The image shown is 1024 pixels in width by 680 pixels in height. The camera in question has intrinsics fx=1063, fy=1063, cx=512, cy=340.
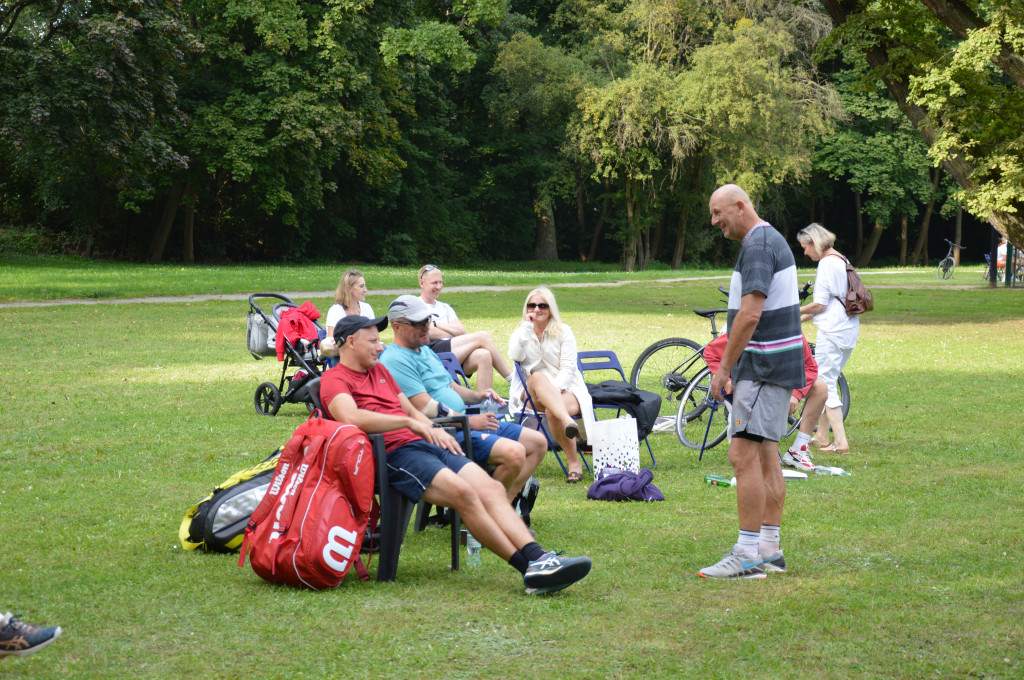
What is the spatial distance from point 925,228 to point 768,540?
53.6m

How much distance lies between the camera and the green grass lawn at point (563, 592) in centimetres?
408

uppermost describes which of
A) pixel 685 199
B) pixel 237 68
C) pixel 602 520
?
pixel 237 68

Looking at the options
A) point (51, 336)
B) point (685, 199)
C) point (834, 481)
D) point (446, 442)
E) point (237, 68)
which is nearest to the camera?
point (446, 442)

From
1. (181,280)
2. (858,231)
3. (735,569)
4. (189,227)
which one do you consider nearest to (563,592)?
(735,569)

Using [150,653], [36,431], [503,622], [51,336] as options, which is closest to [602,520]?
[503,622]

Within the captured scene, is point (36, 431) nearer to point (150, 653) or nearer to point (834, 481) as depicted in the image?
point (150, 653)

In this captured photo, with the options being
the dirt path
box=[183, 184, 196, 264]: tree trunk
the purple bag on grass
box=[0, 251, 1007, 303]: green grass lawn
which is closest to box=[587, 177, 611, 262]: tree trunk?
box=[0, 251, 1007, 303]: green grass lawn

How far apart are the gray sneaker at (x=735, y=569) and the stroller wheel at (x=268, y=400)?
5552 millimetres

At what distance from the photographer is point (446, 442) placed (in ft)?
17.5

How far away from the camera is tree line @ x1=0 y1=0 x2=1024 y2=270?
19.9 m

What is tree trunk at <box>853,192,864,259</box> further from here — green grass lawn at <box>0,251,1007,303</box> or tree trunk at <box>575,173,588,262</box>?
green grass lawn at <box>0,251,1007,303</box>

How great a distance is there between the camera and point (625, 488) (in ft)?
22.6

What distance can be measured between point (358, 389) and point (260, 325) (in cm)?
515

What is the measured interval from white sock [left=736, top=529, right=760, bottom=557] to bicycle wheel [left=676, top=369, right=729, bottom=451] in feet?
11.2
